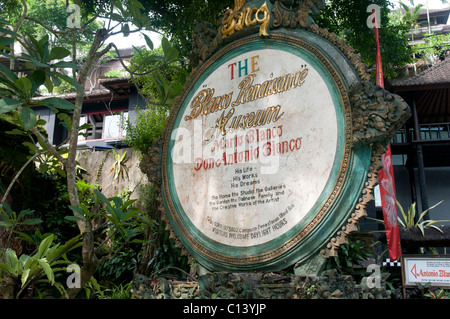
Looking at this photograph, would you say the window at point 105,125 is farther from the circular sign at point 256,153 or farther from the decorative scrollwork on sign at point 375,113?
the decorative scrollwork on sign at point 375,113

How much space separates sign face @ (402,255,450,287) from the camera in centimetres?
549

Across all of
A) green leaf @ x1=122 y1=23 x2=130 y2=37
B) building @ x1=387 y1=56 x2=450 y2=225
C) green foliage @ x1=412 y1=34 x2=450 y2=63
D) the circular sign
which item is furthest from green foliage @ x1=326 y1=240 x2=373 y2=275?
green foliage @ x1=412 y1=34 x2=450 y2=63

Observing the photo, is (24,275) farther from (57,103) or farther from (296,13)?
(296,13)

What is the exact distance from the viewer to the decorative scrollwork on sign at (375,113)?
2.74 meters

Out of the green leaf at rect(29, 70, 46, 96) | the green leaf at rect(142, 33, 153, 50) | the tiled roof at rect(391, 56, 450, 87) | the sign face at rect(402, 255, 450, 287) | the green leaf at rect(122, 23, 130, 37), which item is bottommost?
the sign face at rect(402, 255, 450, 287)

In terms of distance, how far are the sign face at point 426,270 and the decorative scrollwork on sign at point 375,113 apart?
11.4 ft

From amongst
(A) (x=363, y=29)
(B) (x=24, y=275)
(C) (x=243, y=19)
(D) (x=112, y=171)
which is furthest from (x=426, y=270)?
(D) (x=112, y=171)

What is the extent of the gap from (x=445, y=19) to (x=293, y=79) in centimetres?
2525

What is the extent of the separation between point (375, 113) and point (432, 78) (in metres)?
11.9

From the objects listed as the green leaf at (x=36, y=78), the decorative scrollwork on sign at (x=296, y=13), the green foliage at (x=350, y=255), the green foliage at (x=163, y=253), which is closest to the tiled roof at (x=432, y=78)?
the green foliage at (x=350, y=255)

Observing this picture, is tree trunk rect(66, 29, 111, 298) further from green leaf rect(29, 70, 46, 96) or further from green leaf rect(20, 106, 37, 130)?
green leaf rect(20, 106, 37, 130)

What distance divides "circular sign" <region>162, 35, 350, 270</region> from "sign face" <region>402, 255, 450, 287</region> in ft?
11.3
